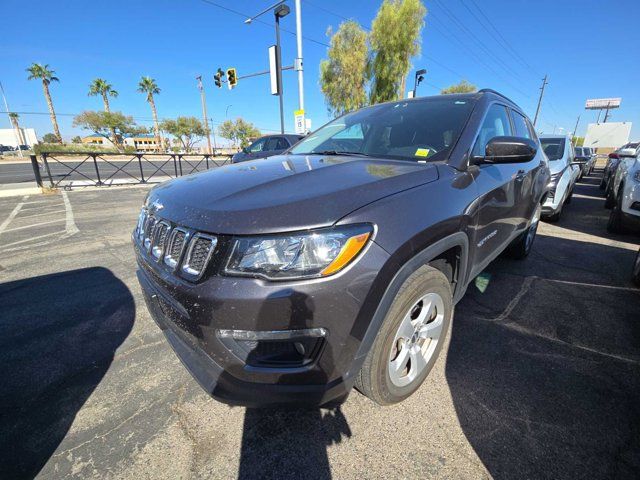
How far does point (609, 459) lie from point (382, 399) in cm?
111

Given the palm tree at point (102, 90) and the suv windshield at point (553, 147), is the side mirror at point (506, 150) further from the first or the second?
the palm tree at point (102, 90)

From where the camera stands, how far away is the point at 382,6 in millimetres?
19906

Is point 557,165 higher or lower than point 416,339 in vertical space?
higher

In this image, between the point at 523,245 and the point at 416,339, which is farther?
the point at 523,245

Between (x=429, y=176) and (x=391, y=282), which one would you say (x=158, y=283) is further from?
(x=429, y=176)

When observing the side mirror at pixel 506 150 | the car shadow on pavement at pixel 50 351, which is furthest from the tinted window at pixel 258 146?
the side mirror at pixel 506 150

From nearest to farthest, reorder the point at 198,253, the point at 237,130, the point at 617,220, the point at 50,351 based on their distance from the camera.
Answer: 1. the point at 198,253
2. the point at 50,351
3. the point at 617,220
4. the point at 237,130

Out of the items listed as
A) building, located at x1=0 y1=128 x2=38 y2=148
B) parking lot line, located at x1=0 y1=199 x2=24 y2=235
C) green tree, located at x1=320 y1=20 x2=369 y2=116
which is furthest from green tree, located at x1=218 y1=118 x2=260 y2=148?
parking lot line, located at x1=0 y1=199 x2=24 y2=235

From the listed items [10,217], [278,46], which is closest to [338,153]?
[10,217]

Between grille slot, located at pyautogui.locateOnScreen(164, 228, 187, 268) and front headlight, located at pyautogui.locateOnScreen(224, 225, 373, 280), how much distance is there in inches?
15.6

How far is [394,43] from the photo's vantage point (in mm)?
19797

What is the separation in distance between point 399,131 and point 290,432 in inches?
87.3

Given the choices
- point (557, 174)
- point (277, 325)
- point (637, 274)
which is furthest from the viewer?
point (557, 174)

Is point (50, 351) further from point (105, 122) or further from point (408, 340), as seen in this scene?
point (105, 122)
